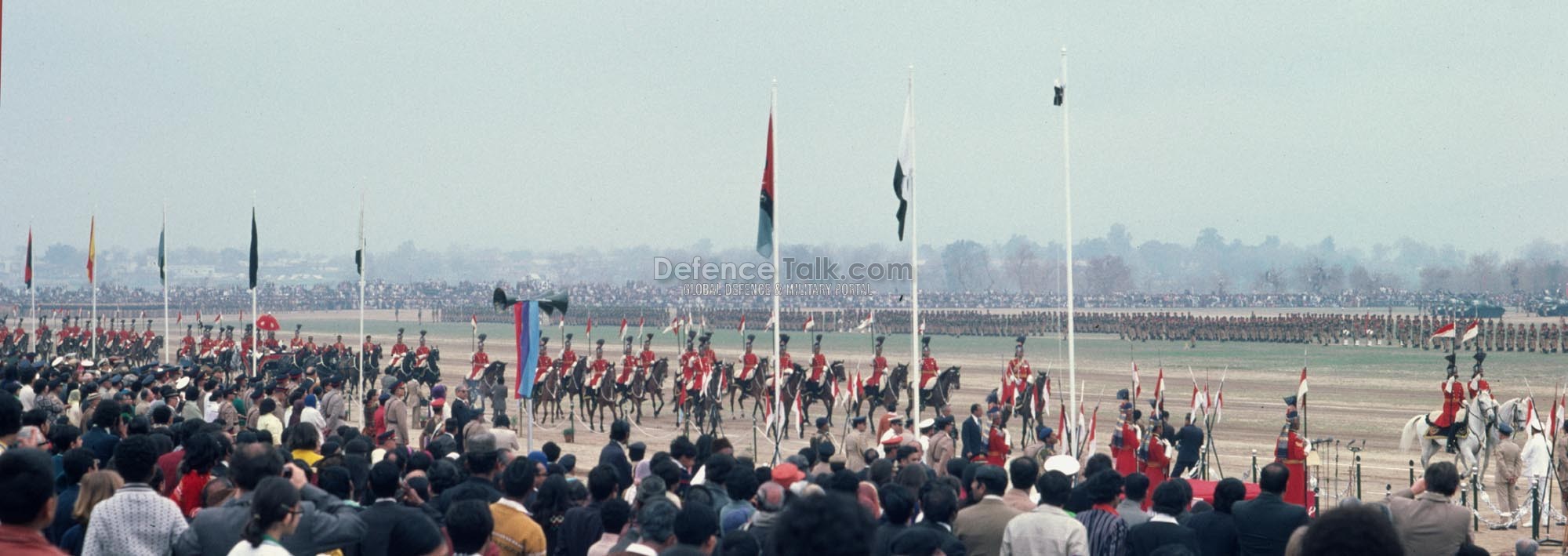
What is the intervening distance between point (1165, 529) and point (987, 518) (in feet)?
2.59

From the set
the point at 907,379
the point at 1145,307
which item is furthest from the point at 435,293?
the point at 907,379

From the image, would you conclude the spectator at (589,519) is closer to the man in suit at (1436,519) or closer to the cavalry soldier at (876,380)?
the man in suit at (1436,519)

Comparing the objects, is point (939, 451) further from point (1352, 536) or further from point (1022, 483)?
point (1352, 536)

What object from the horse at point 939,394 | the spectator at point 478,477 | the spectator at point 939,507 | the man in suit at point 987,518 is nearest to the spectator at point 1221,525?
the man in suit at point 987,518

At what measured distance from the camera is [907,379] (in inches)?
976

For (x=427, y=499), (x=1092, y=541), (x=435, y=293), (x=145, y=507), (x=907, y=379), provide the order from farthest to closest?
(x=435, y=293) < (x=907, y=379) < (x=427, y=499) < (x=1092, y=541) < (x=145, y=507)

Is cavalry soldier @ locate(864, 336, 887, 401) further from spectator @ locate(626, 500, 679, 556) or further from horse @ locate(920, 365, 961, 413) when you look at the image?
spectator @ locate(626, 500, 679, 556)

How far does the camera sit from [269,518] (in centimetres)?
471

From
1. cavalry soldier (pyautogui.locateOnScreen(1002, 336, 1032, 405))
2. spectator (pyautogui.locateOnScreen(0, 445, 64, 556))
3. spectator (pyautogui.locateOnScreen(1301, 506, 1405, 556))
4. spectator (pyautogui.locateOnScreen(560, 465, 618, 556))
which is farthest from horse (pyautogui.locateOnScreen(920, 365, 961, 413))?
spectator (pyautogui.locateOnScreen(1301, 506, 1405, 556))

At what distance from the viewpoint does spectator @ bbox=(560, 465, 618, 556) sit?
627 centimetres

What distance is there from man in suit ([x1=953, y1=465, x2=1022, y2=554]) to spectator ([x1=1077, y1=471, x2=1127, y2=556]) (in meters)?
0.35

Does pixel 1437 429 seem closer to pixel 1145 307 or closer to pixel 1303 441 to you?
pixel 1303 441

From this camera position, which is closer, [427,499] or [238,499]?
[238,499]

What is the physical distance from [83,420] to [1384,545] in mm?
11707
